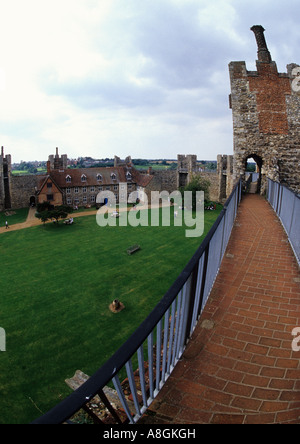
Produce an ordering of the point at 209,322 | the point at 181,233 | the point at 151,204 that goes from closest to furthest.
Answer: the point at 209,322, the point at 181,233, the point at 151,204

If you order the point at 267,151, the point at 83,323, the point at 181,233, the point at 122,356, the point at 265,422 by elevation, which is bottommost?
the point at 83,323

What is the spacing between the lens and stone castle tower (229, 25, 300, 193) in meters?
14.3

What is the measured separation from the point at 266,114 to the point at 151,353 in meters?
14.8

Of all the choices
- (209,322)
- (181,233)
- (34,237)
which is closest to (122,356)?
(209,322)

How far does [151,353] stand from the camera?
103 inches

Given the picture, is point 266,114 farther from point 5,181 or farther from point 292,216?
point 5,181

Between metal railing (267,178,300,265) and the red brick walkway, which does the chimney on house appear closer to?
metal railing (267,178,300,265)

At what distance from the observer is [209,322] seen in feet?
12.8

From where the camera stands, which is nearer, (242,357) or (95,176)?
(242,357)

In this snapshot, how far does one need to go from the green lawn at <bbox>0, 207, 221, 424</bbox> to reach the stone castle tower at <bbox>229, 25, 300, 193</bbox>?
1073 cm

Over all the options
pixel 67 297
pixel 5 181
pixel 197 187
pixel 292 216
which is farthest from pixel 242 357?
pixel 5 181

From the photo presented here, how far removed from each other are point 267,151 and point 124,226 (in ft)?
79.0

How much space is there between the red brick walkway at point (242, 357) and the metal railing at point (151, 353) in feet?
0.59
